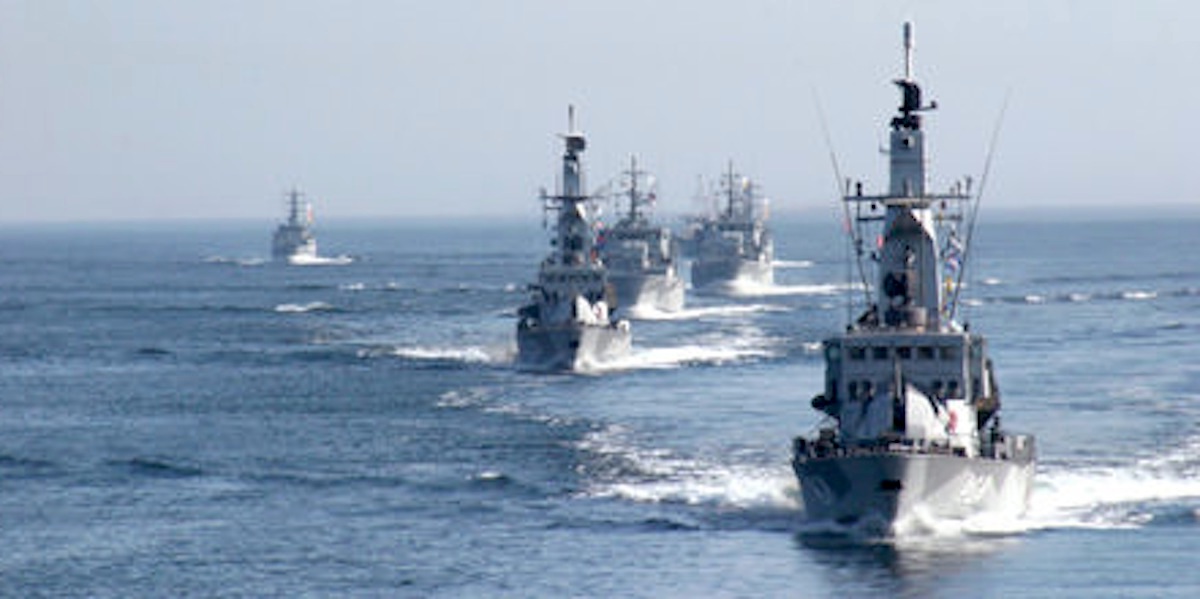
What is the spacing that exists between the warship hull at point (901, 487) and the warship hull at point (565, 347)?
68.1m

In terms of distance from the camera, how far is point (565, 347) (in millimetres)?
142125

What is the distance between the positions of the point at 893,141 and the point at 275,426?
132 ft

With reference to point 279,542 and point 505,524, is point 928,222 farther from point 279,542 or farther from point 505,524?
point 279,542

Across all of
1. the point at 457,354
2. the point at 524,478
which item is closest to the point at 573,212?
the point at 457,354

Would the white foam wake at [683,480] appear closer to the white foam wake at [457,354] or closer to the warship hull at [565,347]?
the warship hull at [565,347]

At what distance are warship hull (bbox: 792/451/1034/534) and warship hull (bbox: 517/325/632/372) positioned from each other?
68080mm

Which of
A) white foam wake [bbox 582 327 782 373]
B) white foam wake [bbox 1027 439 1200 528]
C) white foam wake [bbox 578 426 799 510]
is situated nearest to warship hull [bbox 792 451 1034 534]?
white foam wake [bbox 1027 439 1200 528]

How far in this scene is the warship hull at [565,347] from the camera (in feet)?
465

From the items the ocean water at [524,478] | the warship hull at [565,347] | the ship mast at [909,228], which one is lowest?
the ocean water at [524,478]

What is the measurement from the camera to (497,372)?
141000 millimetres

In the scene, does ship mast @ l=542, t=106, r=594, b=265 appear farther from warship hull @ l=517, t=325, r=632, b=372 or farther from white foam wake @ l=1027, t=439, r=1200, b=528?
white foam wake @ l=1027, t=439, r=1200, b=528

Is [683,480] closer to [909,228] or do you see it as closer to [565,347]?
[909,228]

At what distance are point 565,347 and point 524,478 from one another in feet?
173

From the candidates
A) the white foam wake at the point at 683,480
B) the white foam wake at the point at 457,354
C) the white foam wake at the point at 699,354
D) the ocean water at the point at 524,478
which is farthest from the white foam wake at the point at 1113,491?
the white foam wake at the point at 457,354
